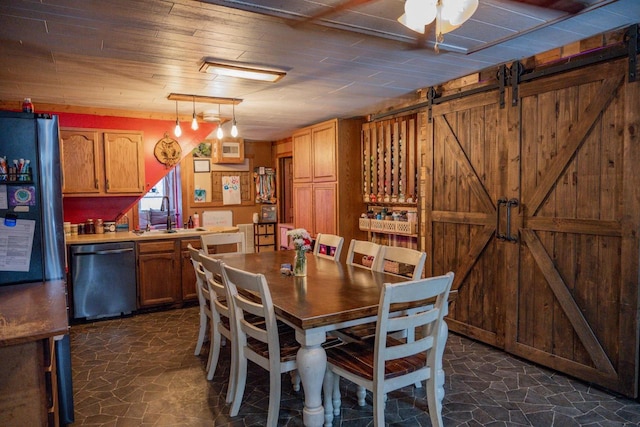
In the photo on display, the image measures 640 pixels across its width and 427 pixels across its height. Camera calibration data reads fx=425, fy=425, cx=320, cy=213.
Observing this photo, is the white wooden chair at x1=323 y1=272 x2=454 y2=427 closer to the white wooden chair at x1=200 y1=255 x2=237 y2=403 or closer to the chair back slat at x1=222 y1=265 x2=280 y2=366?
the chair back slat at x1=222 y1=265 x2=280 y2=366

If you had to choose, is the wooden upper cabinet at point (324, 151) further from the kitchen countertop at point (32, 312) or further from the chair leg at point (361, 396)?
the kitchen countertop at point (32, 312)

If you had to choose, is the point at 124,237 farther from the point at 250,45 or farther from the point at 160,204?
the point at 160,204

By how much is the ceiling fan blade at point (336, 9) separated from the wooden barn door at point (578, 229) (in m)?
1.75

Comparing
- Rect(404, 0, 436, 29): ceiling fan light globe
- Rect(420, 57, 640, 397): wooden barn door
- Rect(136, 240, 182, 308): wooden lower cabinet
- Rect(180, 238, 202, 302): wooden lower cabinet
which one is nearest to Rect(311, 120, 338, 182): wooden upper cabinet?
Rect(420, 57, 640, 397): wooden barn door

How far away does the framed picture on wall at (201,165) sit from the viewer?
7562 millimetres

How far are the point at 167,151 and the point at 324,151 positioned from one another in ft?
6.55

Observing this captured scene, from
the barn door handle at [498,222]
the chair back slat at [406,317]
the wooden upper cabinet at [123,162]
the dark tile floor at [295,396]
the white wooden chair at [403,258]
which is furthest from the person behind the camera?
the wooden upper cabinet at [123,162]

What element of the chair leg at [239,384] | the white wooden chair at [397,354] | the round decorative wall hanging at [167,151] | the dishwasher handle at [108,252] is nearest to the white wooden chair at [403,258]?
the white wooden chair at [397,354]

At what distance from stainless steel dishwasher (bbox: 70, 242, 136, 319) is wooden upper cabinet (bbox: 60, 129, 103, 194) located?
78 centimetres

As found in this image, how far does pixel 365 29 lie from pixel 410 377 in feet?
6.44

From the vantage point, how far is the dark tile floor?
254 cm

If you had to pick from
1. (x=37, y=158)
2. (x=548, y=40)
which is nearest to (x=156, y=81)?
(x=37, y=158)

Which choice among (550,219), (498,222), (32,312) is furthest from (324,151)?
(32,312)

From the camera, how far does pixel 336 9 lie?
7.27ft
